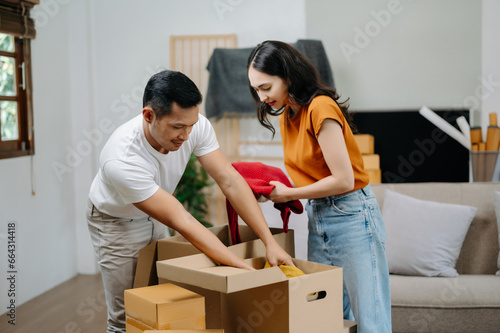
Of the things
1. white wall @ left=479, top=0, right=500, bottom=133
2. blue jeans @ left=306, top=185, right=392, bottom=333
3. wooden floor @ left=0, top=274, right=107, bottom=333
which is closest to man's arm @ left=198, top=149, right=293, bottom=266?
blue jeans @ left=306, top=185, right=392, bottom=333

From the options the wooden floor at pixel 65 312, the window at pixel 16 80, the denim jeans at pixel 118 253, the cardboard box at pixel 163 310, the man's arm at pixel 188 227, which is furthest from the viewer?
the window at pixel 16 80

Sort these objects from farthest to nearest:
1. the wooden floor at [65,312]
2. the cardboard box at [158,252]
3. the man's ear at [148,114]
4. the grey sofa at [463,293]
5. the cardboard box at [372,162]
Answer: the cardboard box at [372,162] → the wooden floor at [65,312] → the grey sofa at [463,293] → the cardboard box at [158,252] → the man's ear at [148,114]

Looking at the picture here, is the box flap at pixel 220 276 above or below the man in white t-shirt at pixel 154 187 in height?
below

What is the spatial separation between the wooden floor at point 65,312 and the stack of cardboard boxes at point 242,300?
1.89 metres

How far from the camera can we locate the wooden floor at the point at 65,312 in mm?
3137

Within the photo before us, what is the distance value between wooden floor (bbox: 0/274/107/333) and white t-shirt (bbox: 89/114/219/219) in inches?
64.1

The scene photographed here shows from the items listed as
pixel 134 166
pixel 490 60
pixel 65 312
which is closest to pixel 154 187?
pixel 134 166

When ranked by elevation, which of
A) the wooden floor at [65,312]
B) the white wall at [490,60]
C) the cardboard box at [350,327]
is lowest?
the wooden floor at [65,312]

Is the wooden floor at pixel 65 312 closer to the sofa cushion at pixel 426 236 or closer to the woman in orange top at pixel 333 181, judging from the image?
the sofa cushion at pixel 426 236

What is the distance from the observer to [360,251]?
1.62m

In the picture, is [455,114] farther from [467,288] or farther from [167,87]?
[167,87]

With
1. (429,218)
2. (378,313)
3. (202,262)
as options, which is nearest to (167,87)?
(202,262)

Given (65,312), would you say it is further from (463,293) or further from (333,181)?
(333,181)

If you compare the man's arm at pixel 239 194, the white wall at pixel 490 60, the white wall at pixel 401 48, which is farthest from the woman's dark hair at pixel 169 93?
the white wall at pixel 490 60
